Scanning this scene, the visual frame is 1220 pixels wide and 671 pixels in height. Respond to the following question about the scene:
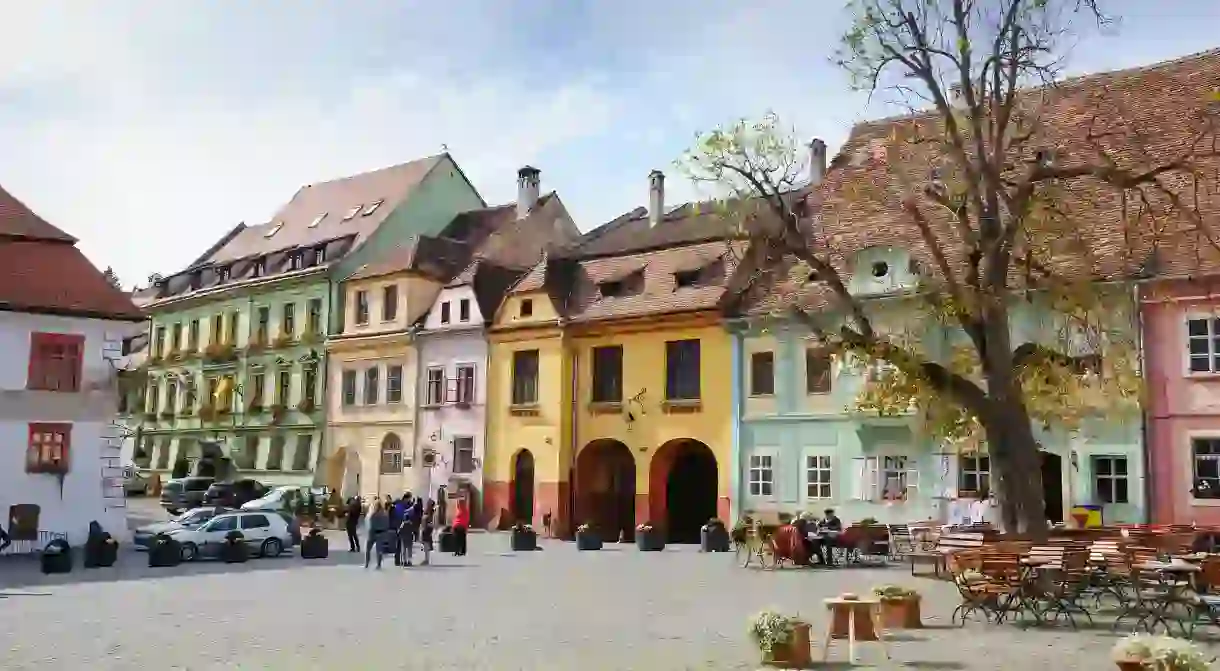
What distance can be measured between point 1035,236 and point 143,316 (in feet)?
80.1

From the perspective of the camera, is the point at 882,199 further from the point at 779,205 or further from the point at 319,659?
the point at 319,659

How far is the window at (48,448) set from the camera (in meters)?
31.7

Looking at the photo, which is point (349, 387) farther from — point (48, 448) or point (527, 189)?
point (48, 448)

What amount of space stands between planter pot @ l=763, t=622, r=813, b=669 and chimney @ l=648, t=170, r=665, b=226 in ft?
102

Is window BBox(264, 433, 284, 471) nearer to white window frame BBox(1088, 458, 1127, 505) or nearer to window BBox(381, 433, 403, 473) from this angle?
Result: window BBox(381, 433, 403, 473)

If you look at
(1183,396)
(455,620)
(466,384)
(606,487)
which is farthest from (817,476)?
(455,620)

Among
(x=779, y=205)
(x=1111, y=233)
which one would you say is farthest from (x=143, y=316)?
(x=1111, y=233)

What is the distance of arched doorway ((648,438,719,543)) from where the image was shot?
36781mm

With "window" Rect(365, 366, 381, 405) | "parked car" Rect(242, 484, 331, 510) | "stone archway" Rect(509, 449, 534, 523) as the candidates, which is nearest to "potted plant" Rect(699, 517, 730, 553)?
"stone archway" Rect(509, 449, 534, 523)

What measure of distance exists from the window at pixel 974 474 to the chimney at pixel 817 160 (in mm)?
13099

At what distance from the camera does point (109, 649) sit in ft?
45.0

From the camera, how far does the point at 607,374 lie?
38.3m

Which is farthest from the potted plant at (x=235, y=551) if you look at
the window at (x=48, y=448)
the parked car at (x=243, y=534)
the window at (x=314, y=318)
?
the window at (x=314, y=318)

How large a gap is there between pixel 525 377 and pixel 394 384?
7.10m
